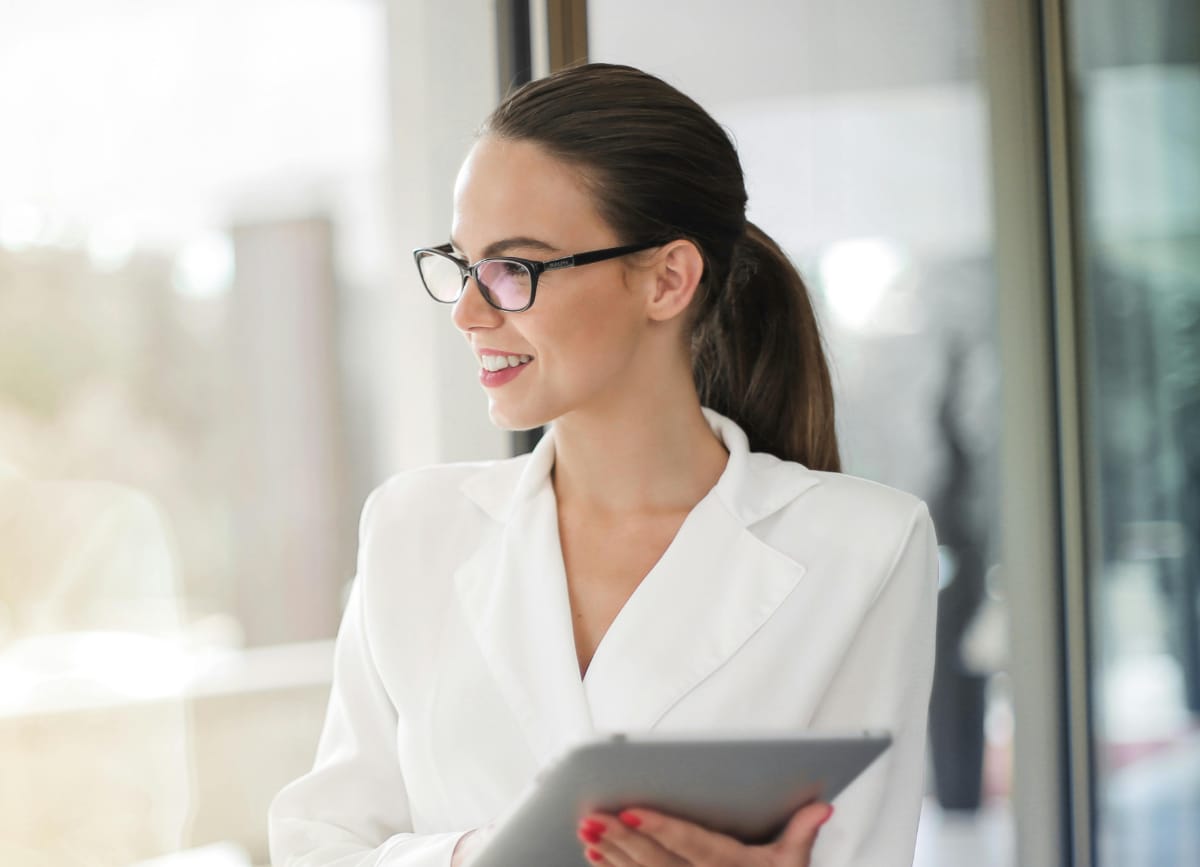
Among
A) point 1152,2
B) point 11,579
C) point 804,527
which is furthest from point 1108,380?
point 11,579

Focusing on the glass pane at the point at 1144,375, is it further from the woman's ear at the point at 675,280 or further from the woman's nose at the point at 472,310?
the woman's nose at the point at 472,310

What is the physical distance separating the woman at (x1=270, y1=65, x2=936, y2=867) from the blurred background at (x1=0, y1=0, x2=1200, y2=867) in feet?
1.12

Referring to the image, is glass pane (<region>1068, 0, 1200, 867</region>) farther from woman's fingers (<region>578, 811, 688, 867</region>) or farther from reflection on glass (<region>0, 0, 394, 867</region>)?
woman's fingers (<region>578, 811, 688, 867</region>)

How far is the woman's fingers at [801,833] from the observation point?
3.75 ft

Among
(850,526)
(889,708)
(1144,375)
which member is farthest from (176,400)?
(1144,375)

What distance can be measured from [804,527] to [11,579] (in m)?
0.99

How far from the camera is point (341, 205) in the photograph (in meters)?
1.95

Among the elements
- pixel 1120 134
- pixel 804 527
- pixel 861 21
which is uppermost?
pixel 861 21

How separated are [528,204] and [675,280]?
0.68 ft

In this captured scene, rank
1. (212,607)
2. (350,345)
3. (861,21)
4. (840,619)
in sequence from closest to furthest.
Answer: (840,619) < (212,607) < (350,345) < (861,21)

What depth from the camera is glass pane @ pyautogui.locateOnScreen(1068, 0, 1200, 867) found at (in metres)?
2.70

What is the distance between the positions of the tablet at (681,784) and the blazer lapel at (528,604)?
26 cm

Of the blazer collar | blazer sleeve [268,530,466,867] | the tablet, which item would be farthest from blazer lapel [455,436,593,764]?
the tablet

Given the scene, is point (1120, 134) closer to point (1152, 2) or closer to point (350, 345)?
point (1152, 2)
